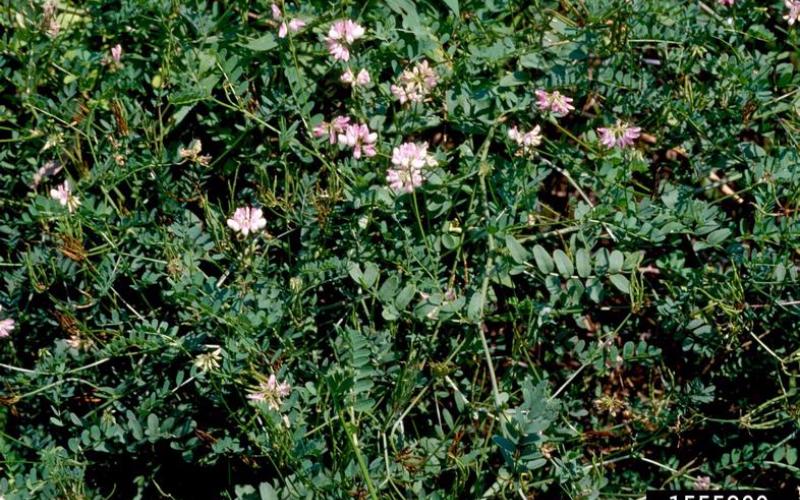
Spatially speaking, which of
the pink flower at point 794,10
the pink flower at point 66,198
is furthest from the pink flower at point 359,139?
the pink flower at point 794,10

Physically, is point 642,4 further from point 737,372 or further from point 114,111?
point 114,111

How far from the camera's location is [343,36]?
88.0 inches

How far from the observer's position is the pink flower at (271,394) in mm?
2074

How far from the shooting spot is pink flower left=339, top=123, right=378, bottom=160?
2217 mm

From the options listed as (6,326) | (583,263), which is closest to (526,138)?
(583,263)

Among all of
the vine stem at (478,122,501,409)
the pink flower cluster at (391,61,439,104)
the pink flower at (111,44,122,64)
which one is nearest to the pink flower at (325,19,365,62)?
the pink flower cluster at (391,61,439,104)

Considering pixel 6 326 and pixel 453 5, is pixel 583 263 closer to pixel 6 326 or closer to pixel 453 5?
pixel 453 5

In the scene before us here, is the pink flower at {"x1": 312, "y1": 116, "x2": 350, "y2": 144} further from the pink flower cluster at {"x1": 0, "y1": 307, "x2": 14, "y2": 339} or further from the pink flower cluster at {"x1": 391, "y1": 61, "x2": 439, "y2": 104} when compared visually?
the pink flower cluster at {"x1": 0, "y1": 307, "x2": 14, "y2": 339}

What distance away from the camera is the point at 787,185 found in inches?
91.5

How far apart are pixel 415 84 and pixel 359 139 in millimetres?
203

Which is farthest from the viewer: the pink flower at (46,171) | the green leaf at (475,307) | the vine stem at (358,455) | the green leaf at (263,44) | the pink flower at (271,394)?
the pink flower at (46,171)

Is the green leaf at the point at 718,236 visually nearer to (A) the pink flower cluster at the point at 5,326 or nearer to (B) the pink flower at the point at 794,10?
(B) the pink flower at the point at 794,10

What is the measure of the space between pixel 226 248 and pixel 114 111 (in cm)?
51

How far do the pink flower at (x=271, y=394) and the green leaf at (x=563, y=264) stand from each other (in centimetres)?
75
